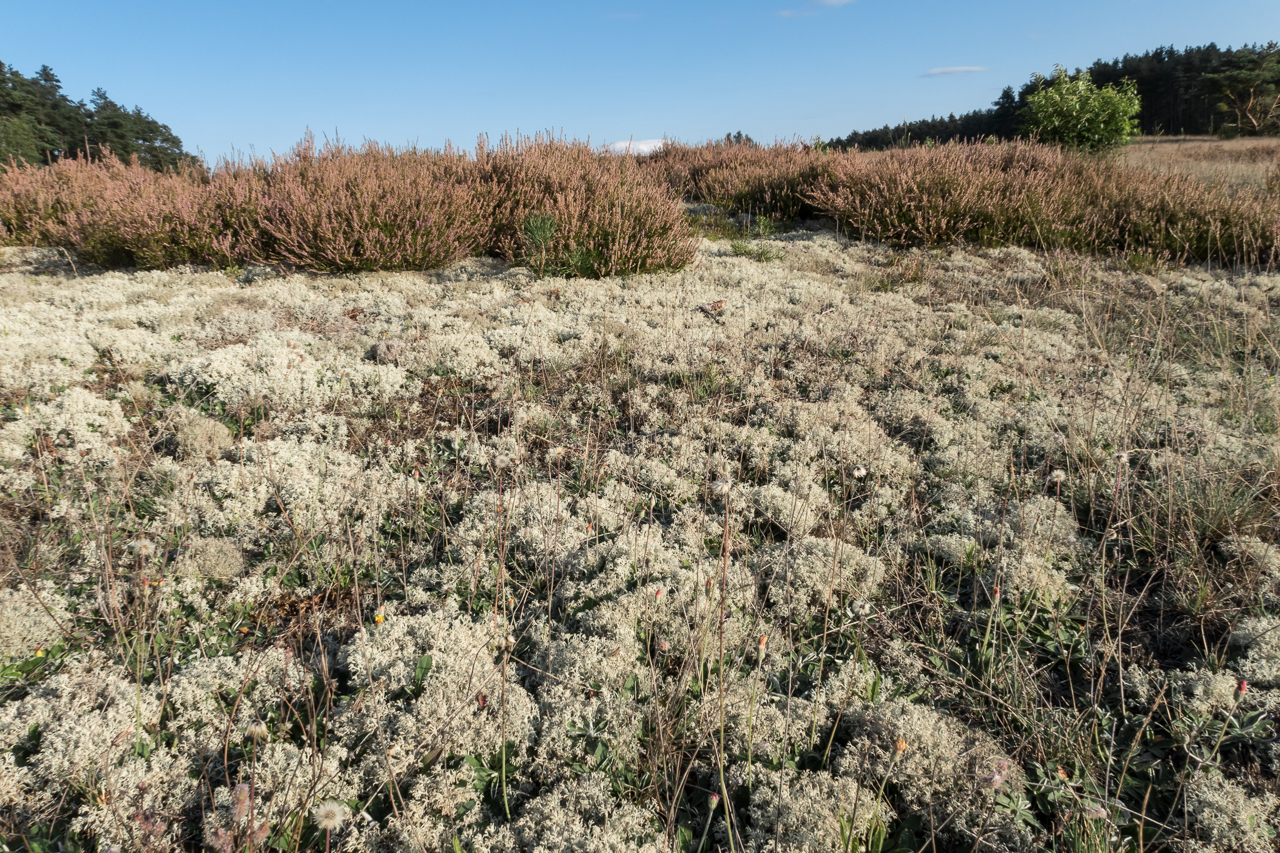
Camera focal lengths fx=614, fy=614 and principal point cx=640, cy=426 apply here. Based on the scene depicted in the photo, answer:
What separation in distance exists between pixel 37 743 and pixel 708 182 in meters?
11.9

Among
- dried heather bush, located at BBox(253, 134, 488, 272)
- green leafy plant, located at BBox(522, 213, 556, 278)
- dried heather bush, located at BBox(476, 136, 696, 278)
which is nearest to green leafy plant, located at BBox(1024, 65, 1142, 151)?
dried heather bush, located at BBox(476, 136, 696, 278)

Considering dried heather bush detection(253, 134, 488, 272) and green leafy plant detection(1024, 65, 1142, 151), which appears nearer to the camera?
dried heather bush detection(253, 134, 488, 272)

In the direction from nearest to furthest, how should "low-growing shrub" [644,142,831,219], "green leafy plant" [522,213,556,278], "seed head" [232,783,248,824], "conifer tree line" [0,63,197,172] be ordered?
"seed head" [232,783,248,824] → "green leafy plant" [522,213,556,278] → "low-growing shrub" [644,142,831,219] → "conifer tree line" [0,63,197,172]

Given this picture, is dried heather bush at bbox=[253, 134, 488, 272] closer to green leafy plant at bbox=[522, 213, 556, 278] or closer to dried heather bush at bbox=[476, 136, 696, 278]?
dried heather bush at bbox=[476, 136, 696, 278]

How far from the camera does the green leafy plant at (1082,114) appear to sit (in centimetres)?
1437

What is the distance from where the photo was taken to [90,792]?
191 cm

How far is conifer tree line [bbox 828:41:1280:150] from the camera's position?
3253 cm

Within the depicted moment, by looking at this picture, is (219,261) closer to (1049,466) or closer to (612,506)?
(612,506)

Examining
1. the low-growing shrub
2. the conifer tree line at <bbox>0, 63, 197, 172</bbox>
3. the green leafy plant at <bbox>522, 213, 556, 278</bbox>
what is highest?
the conifer tree line at <bbox>0, 63, 197, 172</bbox>

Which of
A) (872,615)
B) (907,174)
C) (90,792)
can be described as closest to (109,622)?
(90,792)

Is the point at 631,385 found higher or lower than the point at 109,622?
higher

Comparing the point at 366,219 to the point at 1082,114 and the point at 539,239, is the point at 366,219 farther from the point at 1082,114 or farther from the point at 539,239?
the point at 1082,114

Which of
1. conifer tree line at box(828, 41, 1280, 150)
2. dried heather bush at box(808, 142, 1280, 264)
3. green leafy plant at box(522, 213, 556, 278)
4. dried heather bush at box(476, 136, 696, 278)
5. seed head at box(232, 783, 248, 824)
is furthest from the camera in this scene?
conifer tree line at box(828, 41, 1280, 150)

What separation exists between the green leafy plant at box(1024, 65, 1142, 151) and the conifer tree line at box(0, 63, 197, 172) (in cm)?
2845
